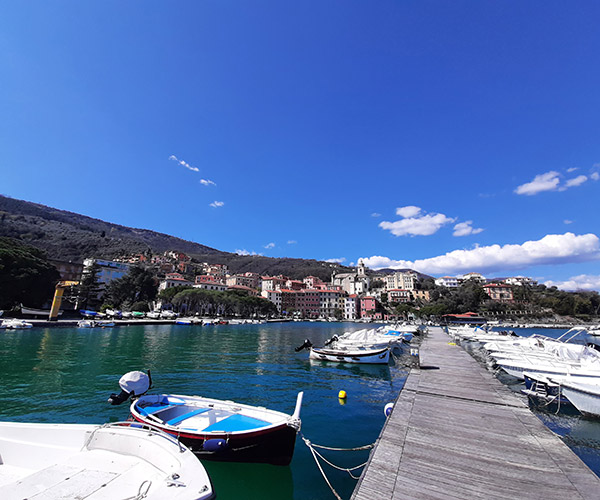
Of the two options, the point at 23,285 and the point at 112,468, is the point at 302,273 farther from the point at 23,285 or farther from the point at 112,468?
the point at 112,468

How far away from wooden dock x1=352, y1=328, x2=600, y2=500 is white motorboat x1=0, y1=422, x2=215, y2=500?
2.49m

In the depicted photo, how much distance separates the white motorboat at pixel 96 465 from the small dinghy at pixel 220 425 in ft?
7.52

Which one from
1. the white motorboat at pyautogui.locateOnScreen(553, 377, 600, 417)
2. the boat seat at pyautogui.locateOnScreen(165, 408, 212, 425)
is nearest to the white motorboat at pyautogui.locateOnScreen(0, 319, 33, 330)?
the boat seat at pyautogui.locateOnScreen(165, 408, 212, 425)

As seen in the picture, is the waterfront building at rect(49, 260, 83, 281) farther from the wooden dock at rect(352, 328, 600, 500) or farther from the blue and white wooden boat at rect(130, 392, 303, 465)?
the wooden dock at rect(352, 328, 600, 500)

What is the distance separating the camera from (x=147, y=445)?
448cm

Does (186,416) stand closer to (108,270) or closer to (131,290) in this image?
(131,290)

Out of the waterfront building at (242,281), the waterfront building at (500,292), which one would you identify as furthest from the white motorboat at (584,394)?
the waterfront building at (500,292)

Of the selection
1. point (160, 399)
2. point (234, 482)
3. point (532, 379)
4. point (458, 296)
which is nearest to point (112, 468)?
point (234, 482)

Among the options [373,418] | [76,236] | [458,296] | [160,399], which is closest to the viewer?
[160,399]

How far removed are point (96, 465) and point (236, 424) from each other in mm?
3757

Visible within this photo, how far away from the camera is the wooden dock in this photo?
4289mm

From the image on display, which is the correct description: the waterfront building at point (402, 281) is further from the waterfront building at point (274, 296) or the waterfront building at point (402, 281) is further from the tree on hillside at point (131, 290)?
the tree on hillside at point (131, 290)

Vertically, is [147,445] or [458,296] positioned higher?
[458,296]

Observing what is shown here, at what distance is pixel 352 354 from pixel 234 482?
671 inches
